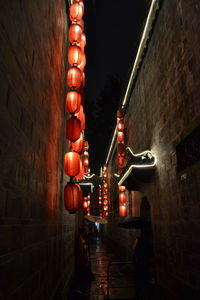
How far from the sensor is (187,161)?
518cm

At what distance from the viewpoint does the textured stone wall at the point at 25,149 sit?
2.28 metres

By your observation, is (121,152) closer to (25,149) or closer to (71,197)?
(71,197)

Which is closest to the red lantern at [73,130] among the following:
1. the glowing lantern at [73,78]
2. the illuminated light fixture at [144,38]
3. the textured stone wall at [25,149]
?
the textured stone wall at [25,149]

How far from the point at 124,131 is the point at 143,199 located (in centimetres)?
570

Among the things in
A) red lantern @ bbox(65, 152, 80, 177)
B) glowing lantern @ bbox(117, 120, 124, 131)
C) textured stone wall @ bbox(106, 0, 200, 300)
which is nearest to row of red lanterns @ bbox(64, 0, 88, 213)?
red lantern @ bbox(65, 152, 80, 177)

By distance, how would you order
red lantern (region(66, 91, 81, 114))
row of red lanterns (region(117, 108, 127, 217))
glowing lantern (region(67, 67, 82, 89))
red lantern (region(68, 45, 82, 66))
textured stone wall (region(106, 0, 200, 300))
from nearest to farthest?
textured stone wall (region(106, 0, 200, 300)) → red lantern (region(66, 91, 81, 114)) → glowing lantern (region(67, 67, 82, 89)) → red lantern (region(68, 45, 82, 66)) → row of red lanterns (region(117, 108, 127, 217))

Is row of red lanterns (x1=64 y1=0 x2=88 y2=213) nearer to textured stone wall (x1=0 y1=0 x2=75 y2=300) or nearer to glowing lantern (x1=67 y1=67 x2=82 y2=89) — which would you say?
glowing lantern (x1=67 y1=67 x2=82 y2=89)

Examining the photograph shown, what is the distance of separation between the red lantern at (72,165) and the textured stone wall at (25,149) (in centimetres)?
83

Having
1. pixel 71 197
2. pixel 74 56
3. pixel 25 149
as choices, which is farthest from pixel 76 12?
pixel 25 149

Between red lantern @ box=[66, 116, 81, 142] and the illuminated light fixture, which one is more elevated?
the illuminated light fixture

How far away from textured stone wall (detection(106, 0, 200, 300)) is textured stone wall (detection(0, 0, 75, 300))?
2.91 meters

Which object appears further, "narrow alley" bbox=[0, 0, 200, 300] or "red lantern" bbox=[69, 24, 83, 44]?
"red lantern" bbox=[69, 24, 83, 44]

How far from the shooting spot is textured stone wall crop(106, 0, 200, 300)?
481 cm


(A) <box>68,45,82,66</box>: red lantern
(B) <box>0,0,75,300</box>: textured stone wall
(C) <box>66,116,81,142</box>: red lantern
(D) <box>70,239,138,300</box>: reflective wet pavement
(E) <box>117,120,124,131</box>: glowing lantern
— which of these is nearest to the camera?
(B) <box>0,0,75,300</box>: textured stone wall
